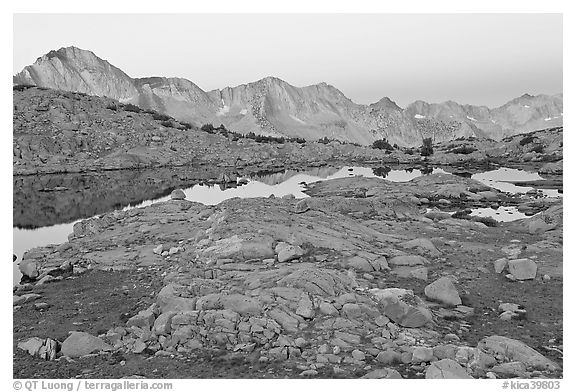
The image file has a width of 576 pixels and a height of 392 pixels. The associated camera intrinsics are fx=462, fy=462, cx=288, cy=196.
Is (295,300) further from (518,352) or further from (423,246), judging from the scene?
(423,246)

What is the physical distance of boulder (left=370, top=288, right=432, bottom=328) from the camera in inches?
468

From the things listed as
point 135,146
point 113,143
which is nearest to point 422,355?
point 135,146

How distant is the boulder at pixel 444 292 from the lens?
13.9 m

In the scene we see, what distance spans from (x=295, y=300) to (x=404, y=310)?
2.86m

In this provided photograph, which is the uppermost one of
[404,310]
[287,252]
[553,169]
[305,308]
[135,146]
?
[135,146]

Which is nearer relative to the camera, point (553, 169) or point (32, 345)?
point (32, 345)

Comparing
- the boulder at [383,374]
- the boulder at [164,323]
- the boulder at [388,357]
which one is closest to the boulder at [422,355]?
the boulder at [388,357]

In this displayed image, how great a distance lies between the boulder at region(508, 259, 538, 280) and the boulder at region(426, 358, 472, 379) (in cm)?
802

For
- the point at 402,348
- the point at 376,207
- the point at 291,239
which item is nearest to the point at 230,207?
the point at 291,239

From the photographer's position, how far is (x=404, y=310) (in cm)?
1204

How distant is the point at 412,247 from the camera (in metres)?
19.5

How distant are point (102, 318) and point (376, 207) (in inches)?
775

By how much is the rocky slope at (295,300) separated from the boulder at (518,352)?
3cm

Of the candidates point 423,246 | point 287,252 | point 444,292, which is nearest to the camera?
point 444,292
